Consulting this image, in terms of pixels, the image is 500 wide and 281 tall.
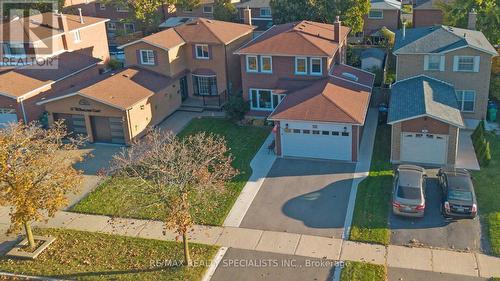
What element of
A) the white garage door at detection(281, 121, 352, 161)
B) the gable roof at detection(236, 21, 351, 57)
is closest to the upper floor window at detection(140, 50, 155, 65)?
the gable roof at detection(236, 21, 351, 57)

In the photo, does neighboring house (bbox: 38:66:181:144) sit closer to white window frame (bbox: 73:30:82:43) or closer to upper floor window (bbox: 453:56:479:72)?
white window frame (bbox: 73:30:82:43)

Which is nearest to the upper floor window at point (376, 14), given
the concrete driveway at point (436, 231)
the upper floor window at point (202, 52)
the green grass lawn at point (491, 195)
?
the upper floor window at point (202, 52)

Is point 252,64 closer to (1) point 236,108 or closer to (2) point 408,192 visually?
(1) point 236,108

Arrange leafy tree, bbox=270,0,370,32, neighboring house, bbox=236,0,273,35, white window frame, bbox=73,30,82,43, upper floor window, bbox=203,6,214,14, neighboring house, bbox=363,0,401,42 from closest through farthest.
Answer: white window frame, bbox=73,30,82,43
leafy tree, bbox=270,0,370,32
neighboring house, bbox=363,0,401,42
neighboring house, bbox=236,0,273,35
upper floor window, bbox=203,6,214,14

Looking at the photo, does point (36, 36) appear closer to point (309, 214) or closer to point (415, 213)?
point (309, 214)

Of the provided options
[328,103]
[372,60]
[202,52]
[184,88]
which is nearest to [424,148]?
[328,103]

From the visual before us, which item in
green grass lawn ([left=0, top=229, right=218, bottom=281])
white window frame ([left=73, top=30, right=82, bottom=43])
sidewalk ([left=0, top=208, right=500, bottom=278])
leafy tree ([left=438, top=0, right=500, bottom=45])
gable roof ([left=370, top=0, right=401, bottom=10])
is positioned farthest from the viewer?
gable roof ([left=370, top=0, right=401, bottom=10])

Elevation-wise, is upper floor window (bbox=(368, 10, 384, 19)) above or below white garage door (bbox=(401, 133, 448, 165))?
above
